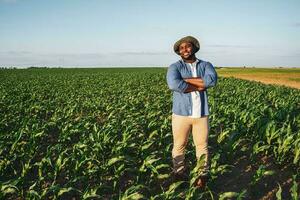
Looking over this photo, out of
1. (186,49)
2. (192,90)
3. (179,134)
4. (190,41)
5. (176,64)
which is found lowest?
(179,134)

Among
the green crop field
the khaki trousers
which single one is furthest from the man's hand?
the green crop field

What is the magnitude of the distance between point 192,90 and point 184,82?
0.17 meters

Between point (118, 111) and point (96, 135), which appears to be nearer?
point (96, 135)

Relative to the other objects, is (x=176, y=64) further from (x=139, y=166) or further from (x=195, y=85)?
(x=139, y=166)

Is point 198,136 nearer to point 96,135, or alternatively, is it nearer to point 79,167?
point 79,167

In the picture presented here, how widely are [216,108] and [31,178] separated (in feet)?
22.4

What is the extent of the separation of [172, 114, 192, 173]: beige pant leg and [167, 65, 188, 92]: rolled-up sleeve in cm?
45

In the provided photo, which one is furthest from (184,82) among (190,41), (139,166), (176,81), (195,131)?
(139,166)

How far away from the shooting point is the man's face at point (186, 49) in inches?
190

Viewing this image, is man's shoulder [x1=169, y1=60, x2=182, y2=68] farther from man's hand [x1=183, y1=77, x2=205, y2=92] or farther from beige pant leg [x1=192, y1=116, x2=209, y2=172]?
beige pant leg [x1=192, y1=116, x2=209, y2=172]

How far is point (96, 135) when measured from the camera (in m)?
7.18

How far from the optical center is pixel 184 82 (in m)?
4.84

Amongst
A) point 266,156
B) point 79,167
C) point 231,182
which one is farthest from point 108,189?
point 266,156

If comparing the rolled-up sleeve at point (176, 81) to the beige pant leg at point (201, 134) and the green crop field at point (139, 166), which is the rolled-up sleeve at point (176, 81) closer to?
the beige pant leg at point (201, 134)
